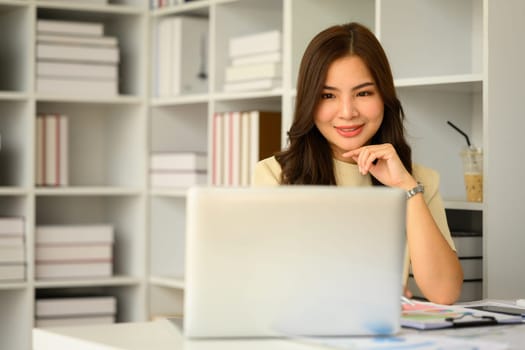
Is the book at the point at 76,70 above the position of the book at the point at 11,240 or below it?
above

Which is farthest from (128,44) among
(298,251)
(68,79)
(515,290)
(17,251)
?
(298,251)

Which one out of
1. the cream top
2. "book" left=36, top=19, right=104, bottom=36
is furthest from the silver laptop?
"book" left=36, top=19, right=104, bottom=36

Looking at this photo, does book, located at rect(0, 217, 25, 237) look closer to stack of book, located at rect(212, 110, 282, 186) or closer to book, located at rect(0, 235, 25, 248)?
book, located at rect(0, 235, 25, 248)

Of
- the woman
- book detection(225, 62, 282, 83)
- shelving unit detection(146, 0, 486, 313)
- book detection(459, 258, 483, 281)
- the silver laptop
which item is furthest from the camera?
book detection(225, 62, 282, 83)

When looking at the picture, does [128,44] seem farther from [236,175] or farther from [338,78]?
[338,78]

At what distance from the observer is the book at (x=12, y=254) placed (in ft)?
11.7

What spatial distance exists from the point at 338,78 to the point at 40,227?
73.3 inches

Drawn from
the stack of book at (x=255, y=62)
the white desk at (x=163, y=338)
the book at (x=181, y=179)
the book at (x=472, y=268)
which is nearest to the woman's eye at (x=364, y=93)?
the book at (x=472, y=268)

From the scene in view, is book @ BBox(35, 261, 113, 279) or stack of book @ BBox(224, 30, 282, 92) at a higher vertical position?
stack of book @ BBox(224, 30, 282, 92)

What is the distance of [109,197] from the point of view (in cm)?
412

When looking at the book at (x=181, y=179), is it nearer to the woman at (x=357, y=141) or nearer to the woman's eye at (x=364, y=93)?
the woman at (x=357, y=141)

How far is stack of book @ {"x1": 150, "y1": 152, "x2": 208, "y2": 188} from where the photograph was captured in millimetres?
3688

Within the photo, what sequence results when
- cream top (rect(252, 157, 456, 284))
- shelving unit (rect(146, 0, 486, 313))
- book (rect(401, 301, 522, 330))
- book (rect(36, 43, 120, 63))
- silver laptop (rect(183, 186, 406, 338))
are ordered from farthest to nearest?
1. book (rect(36, 43, 120, 63))
2. shelving unit (rect(146, 0, 486, 313))
3. cream top (rect(252, 157, 456, 284))
4. book (rect(401, 301, 522, 330))
5. silver laptop (rect(183, 186, 406, 338))

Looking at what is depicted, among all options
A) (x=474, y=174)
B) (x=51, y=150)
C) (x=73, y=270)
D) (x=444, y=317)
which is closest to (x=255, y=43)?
(x=51, y=150)
